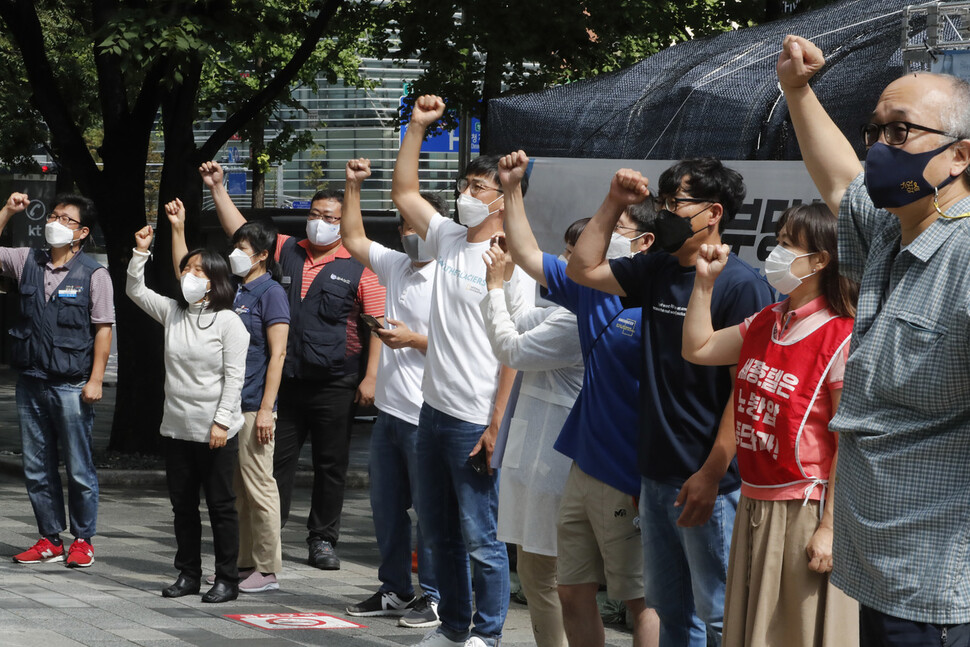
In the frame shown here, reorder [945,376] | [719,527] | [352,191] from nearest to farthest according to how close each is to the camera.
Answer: [945,376] < [719,527] < [352,191]

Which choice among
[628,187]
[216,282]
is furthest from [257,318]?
[628,187]

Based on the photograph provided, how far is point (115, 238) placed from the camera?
11578mm

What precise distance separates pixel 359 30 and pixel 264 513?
8547 millimetres

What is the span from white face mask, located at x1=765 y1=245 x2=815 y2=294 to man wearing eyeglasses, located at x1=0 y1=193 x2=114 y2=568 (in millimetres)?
4744

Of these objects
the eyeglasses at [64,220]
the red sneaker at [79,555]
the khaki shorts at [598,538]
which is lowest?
the red sneaker at [79,555]

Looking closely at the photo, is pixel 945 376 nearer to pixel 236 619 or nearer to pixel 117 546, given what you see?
pixel 236 619

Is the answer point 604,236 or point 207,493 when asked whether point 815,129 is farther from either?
point 207,493

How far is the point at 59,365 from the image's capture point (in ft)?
24.6

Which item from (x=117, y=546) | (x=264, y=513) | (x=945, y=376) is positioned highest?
(x=945, y=376)

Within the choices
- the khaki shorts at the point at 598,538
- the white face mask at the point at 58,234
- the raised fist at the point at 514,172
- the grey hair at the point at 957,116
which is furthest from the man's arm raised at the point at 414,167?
the white face mask at the point at 58,234

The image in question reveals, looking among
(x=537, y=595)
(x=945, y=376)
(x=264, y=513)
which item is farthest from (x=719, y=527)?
(x=264, y=513)

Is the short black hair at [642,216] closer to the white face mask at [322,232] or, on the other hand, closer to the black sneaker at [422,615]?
the black sneaker at [422,615]

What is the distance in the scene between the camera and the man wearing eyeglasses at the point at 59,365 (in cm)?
755

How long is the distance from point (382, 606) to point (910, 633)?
4.24m
